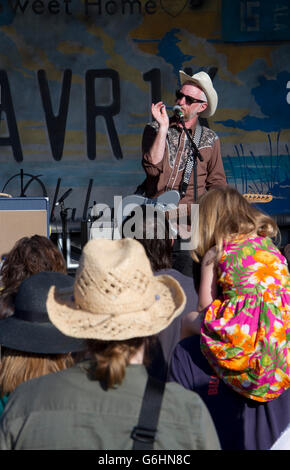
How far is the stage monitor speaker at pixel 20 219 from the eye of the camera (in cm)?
466

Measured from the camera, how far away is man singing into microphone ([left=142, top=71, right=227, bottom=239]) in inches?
168

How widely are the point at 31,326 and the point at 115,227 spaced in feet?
11.4

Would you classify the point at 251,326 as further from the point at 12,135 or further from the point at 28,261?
the point at 12,135

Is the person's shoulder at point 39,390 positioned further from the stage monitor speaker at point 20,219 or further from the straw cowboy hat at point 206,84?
the straw cowboy hat at point 206,84

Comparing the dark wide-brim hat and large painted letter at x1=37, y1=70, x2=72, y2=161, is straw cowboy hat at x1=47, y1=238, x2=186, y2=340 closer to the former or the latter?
the dark wide-brim hat

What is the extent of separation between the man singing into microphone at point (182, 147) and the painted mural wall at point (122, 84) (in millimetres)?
2282

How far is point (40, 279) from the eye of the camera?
219cm

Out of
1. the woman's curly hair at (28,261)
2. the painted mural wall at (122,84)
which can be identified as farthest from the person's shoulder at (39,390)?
the painted mural wall at (122,84)

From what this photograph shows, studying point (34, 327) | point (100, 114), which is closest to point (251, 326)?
point (34, 327)

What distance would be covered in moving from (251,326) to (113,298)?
2.50ft

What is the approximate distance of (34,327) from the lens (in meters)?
2.10

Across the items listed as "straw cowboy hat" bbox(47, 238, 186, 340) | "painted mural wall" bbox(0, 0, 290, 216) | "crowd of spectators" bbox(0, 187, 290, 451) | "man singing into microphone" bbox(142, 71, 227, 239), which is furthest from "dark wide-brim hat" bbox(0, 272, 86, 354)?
"painted mural wall" bbox(0, 0, 290, 216)

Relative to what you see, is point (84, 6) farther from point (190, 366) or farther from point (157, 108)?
point (190, 366)
